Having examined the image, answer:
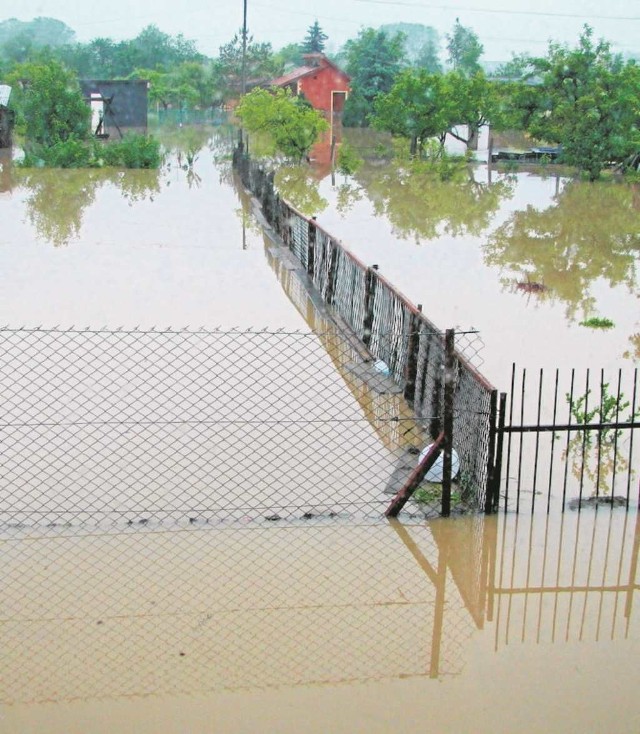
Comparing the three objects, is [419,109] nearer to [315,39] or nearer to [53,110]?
[53,110]

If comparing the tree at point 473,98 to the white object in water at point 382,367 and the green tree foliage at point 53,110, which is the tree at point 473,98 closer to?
the green tree foliage at point 53,110

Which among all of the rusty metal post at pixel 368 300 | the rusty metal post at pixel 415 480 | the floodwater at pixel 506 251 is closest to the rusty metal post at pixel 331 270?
the floodwater at pixel 506 251

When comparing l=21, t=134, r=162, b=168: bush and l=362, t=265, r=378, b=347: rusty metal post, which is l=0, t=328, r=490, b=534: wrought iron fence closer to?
l=362, t=265, r=378, b=347: rusty metal post

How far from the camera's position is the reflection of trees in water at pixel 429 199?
20.8 metres

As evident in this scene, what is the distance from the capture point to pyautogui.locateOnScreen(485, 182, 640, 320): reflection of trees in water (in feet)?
48.8

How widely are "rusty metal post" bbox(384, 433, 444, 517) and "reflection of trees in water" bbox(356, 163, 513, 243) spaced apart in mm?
13144

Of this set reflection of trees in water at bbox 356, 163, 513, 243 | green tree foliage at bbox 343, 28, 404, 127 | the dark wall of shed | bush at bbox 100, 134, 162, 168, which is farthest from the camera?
green tree foliage at bbox 343, 28, 404, 127

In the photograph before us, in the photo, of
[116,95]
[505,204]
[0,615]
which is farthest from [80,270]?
[116,95]

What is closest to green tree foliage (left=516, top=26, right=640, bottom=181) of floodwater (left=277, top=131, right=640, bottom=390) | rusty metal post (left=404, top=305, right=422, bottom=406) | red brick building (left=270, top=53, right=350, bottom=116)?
floodwater (left=277, top=131, right=640, bottom=390)

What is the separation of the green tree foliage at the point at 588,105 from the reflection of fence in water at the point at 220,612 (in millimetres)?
28842

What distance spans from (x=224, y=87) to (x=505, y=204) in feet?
161

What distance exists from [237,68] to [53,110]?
40.0 metres

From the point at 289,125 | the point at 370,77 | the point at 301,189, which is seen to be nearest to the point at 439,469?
the point at 301,189

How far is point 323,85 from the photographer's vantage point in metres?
51.6
